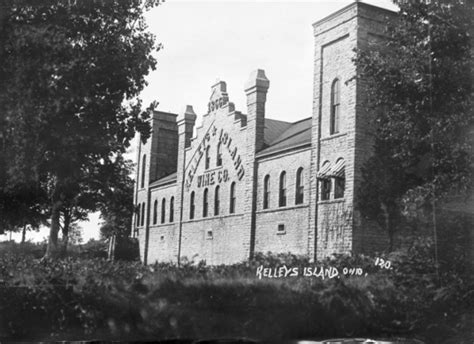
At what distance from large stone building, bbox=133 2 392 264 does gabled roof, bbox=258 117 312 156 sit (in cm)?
11

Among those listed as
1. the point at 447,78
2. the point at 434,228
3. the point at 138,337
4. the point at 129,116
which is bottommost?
the point at 138,337

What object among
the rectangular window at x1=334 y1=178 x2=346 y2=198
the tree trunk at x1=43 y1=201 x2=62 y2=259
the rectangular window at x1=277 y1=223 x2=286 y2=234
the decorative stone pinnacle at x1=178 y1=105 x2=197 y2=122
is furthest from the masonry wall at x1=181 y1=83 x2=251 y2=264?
the tree trunk at x1=43 y1=201 x2=62 y2=259

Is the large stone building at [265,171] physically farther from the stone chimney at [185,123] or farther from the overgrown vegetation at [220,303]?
the overgrown vegetation at [220,303]

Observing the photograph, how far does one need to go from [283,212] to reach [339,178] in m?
4.88

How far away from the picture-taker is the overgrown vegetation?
37.8ft

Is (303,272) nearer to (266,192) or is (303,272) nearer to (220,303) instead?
(220,303)

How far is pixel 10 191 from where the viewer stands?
14156mm

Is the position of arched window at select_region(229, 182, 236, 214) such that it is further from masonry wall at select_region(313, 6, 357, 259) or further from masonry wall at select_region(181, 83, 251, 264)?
masonry wall at select_region(313, 6, 357, 259)

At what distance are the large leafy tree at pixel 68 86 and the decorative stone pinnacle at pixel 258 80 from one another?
18.4 metres

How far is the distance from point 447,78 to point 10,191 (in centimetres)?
1013

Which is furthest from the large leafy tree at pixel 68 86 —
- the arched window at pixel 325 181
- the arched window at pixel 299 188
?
the arched window at pixel 299 188

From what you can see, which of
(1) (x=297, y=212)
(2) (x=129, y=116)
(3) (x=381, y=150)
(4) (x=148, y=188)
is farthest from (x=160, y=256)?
(2) (x=129, y=116)

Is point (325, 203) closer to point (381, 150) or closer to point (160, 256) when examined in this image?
point (381, 150)

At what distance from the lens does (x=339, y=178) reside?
26688 mm
